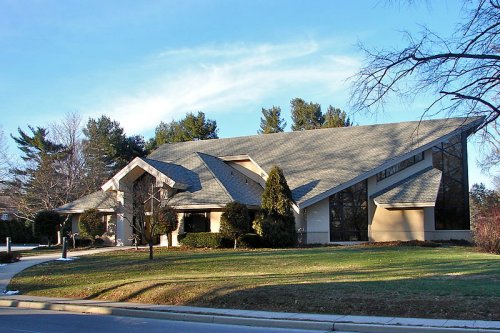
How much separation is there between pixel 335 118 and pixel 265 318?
55.3 metres

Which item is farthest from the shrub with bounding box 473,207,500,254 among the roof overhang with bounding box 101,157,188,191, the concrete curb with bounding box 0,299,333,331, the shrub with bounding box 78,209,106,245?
the shrub with bounding box 78,209,106,245

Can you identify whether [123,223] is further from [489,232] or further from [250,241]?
[489,232]

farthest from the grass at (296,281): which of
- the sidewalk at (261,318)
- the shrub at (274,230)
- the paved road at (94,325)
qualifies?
the shrub at (274,230)

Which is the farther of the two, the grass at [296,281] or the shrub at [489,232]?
the shrub at [489,232]

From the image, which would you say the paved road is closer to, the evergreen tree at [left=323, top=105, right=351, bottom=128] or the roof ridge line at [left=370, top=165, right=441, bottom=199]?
the roof ridge line at [left=370, top=165, right=441, bottom=199]

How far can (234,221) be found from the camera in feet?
92.7

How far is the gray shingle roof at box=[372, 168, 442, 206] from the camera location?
30.6 m

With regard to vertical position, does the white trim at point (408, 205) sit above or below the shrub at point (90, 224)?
above

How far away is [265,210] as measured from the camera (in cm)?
2958

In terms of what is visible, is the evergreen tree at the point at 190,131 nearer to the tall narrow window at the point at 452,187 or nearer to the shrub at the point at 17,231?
the shrub at the point at 17,231

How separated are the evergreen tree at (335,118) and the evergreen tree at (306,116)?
1.48 meters

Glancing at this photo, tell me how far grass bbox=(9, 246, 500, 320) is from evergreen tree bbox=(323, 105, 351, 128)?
40199 mm

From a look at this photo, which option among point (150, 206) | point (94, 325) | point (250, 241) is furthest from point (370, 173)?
point (94, 325)

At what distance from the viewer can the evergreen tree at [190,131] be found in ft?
211
